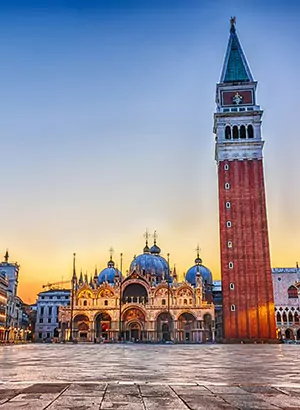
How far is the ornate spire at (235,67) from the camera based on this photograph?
70188 mm

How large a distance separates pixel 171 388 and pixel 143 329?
7131 centimetres

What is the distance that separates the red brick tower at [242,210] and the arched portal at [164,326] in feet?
58.9

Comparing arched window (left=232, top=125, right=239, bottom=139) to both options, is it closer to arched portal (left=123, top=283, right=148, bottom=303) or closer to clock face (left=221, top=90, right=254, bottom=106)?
clock face (left=221, top=90, right=254, bottom=106)

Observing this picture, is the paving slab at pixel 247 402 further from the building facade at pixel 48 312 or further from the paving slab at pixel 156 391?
the building facade at pixel 48 312

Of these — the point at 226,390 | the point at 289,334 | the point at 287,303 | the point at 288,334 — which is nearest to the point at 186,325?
the point at 288,334

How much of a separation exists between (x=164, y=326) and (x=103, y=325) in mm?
12251

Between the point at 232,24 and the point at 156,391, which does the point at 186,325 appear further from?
the point at 156,391

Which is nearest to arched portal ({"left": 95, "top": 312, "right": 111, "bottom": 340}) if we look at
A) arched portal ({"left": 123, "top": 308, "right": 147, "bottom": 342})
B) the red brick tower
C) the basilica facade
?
the basilica facade

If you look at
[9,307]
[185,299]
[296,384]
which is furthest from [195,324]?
[296,384]

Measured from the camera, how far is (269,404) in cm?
611

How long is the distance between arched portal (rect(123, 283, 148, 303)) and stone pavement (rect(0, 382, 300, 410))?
7059cm

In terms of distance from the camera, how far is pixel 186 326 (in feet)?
252

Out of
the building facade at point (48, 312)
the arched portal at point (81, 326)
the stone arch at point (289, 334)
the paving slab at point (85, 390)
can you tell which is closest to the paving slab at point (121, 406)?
the paving slab at point (85, 390)

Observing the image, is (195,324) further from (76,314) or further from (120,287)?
(76,314)
